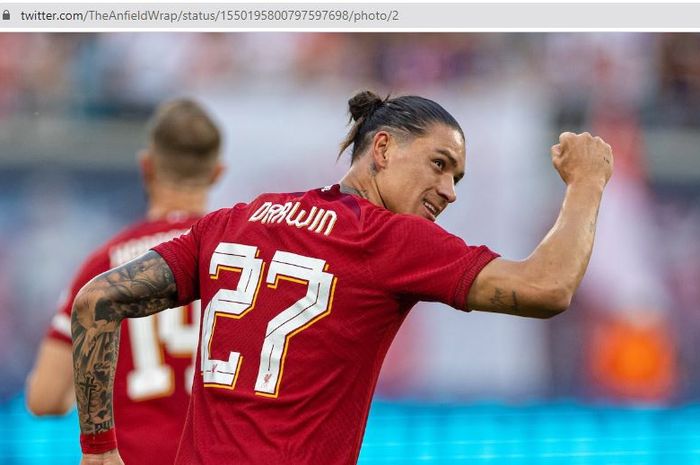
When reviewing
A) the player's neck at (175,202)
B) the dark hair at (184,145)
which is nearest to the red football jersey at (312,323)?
the player's neck at (175,202)

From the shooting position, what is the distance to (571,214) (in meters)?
2.72

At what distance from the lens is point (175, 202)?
13.9 feet

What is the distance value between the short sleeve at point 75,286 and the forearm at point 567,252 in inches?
69.5

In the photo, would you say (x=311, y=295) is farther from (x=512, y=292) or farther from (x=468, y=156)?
(x=468, y=156)

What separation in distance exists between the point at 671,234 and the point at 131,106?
206 inches

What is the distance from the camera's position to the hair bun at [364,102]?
11.1 ft

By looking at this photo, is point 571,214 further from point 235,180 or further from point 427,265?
point 235,180

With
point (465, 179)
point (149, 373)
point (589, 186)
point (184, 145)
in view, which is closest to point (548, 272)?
point (589, 186)

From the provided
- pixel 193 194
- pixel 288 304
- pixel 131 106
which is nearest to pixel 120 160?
pixel 131 106

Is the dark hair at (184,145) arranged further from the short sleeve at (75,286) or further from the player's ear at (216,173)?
the short sleeve at (75,286)

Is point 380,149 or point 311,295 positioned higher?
point 380,149

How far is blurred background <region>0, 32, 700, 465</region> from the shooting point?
9.84m

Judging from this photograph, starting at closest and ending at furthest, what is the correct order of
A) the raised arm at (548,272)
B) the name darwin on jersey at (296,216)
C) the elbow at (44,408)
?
1. the raised arm at (548,272)
2. the name darwin on jersey at (296,216)
3. the elbow at (44,408)

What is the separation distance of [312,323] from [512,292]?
0.49m
